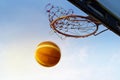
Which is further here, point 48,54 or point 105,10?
point 48,54

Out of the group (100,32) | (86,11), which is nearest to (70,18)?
(100,32)

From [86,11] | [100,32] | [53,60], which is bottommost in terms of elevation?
[53,60]

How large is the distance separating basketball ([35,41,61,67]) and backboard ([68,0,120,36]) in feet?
3.46

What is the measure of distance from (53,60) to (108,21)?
1.37m

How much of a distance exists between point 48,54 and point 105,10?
144 centimetres

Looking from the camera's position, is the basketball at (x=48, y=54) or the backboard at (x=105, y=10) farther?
the basketball at (x=48, y=54)

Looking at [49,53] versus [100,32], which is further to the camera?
[100,32]

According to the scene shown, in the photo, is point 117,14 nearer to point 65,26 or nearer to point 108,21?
point 108,21

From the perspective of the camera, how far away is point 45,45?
6.88 meters

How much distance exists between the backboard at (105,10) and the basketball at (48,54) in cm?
105

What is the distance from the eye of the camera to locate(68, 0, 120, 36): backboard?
634 cm

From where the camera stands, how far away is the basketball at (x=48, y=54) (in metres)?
6.65

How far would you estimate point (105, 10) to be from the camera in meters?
6.57

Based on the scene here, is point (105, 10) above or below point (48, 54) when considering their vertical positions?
above
